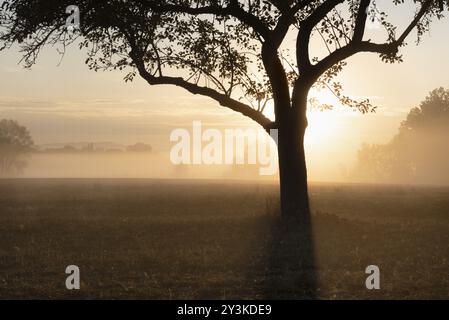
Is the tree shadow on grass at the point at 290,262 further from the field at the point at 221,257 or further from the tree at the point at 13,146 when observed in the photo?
the tree at the point at 13,146

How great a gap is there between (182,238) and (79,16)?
9442mm

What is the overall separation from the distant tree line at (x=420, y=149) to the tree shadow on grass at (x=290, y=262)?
94.5 metres

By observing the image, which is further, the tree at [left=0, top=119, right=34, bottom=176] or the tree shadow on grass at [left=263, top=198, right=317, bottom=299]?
the tree at [left=0, top=119, right=34, bottom=176]

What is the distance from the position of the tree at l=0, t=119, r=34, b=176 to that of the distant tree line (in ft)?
263

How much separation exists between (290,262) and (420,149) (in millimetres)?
115312

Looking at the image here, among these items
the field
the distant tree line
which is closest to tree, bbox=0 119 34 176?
the distant tree line

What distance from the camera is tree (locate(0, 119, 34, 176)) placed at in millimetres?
152825

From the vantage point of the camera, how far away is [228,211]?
1362 inches

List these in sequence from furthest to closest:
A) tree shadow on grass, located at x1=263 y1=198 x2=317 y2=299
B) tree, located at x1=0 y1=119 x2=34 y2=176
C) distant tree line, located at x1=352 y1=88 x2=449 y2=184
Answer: tree, located at x1=0 y1=119 x2=34 y2=176, distant tree line, located at x1=352 y1=88 x2=449 y2=184, tree shadow on grass, located at x1=263 y1=198 x2=317 y2=299

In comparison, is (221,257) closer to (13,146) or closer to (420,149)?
(420,149)

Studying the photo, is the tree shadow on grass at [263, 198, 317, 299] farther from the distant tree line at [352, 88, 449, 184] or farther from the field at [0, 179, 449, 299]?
the distant tree line at [352, 88, 449, 184]

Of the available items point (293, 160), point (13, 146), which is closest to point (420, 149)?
point (13, 146)
